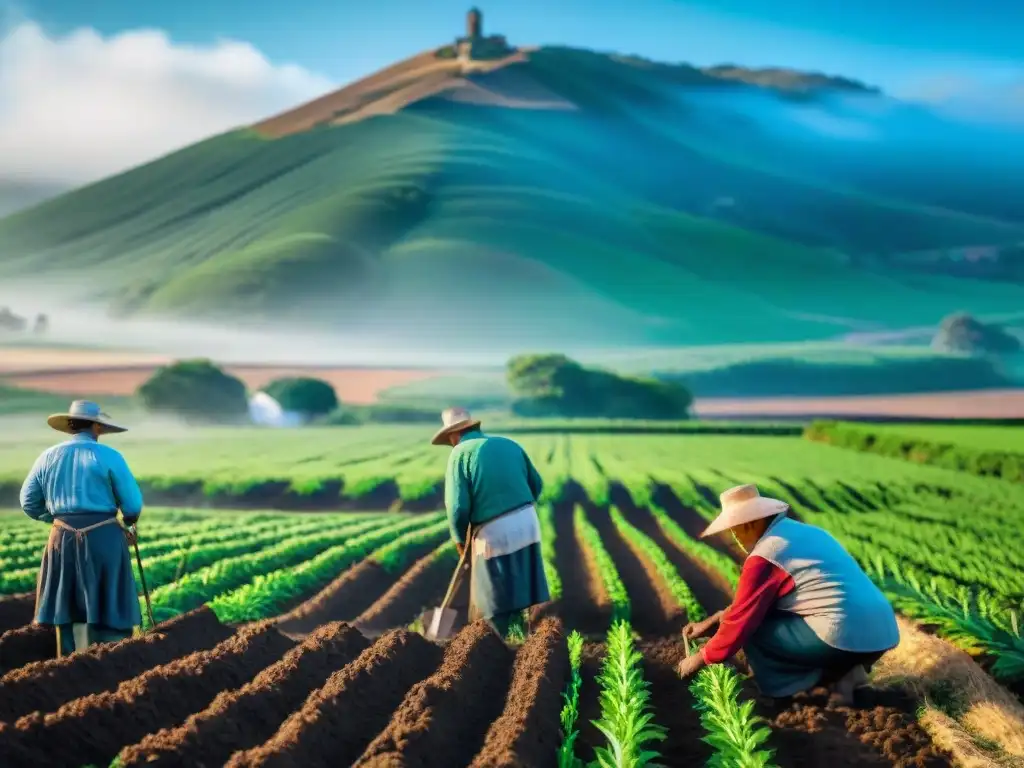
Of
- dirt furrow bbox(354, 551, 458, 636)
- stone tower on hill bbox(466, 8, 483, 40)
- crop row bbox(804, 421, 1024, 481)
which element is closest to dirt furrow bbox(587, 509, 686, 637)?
dirt furrow bbox(354, 551, 458, 636)

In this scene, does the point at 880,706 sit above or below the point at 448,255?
below

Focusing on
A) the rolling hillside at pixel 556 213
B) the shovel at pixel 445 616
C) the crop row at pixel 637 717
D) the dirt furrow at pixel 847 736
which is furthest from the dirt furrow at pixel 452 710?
the rolling hillside at pixel 556 213

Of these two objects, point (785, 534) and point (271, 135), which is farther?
point (271, 135)

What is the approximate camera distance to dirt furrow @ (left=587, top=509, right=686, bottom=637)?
7.75 meters

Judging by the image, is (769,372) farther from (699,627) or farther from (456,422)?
(699,627)

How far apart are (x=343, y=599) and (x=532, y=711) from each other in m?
4.19

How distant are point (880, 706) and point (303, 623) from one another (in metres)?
4.18

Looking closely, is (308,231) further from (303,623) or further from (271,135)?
(303,623)

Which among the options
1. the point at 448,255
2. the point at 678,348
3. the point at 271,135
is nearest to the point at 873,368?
the point at 678,348

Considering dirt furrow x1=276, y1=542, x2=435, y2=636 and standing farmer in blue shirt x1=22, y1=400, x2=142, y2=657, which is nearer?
standing farmer in blue shirt x1=22, y1=400, x2=142, y2=657

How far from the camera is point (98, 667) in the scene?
5113 millimetres

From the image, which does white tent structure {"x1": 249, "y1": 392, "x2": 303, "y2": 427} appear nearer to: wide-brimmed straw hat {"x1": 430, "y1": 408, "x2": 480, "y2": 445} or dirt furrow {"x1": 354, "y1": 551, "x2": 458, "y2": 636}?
dirt furrow {"x1": 354, "y1": 551, "x2": 458, "y2": 636}

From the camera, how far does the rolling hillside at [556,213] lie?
12.8 meters

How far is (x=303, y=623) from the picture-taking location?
7.82 m
